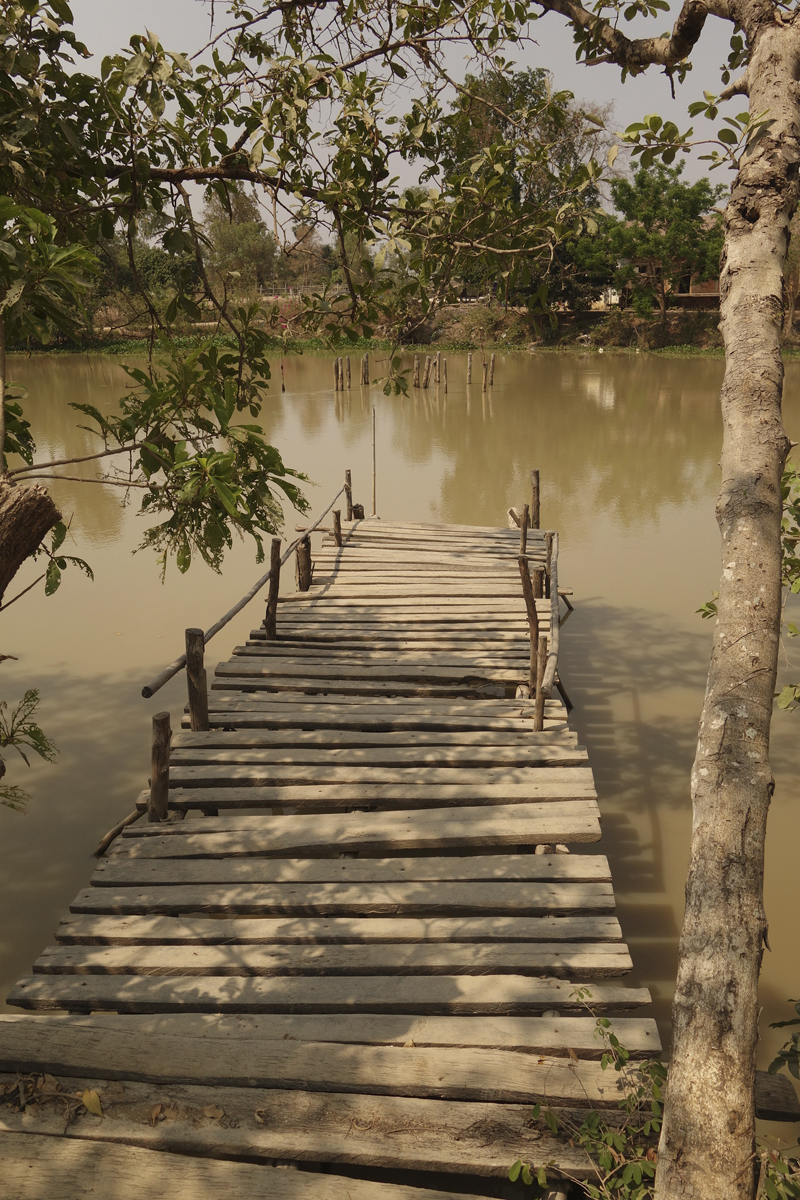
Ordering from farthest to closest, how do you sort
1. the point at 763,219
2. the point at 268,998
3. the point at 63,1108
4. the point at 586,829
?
the point at 586,829 → the point at 268,998 → the point at 63,1108 → the point at 763,219

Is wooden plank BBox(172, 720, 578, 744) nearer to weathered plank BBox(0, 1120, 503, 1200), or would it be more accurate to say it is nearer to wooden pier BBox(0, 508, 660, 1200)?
wooden pier BBox(0, 508, 660, 1200)

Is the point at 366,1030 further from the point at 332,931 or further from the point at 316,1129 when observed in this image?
the point at 332,931

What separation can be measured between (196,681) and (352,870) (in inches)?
73.0

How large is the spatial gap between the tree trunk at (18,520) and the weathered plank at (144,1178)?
1884 millimetres

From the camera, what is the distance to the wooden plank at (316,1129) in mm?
2682

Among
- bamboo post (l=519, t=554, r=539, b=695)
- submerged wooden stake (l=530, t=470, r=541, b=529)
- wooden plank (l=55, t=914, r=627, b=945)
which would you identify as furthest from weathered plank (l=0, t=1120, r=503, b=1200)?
submerged wooden stake (l=530, t=470, r=541, b=529)

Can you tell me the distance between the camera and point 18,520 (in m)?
1.84

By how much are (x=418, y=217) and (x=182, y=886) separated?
322 cm

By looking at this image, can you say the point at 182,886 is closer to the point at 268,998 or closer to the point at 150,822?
the point at 150,822

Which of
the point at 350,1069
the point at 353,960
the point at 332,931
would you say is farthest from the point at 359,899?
the point at 350,1069

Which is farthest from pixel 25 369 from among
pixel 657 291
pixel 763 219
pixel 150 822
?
pixel 763 219

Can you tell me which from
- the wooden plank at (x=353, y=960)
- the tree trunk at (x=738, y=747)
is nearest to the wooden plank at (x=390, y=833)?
the wooden plank at (x=353, y=960)

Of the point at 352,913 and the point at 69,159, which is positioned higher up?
the point at 69,159

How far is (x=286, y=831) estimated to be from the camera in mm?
4469
